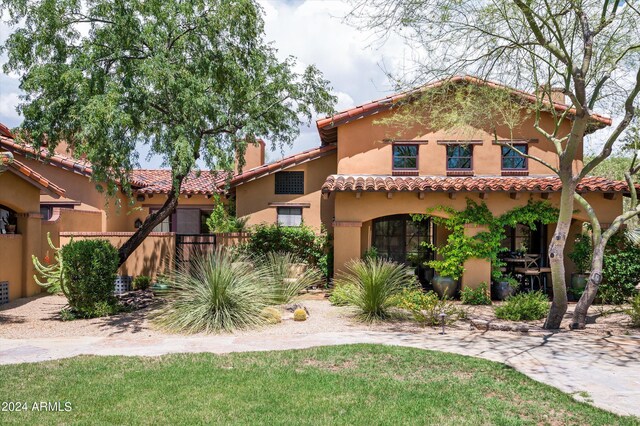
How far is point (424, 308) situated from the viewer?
10.5 meters

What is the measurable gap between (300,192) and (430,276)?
5.40m

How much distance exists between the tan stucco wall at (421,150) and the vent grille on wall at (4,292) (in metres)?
9.92

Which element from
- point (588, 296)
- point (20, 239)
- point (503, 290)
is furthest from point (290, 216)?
point (588, 296)

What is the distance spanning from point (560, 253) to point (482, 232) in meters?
4.55

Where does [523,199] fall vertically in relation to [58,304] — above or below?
above

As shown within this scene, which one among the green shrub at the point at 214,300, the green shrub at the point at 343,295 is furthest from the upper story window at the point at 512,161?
the green shrub at the point at 214,300

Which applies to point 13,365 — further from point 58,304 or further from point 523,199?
point 523,199

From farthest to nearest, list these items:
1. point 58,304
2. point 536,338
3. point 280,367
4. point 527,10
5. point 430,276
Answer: point 430,276 < point 58,304 < point 536,338 < point 527,10 < point 280,367

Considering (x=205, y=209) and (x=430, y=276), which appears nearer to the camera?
(x=430, y=276)

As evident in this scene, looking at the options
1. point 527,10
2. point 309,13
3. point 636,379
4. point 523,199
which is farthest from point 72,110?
point 523,199

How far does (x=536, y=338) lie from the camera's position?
9.04 meters

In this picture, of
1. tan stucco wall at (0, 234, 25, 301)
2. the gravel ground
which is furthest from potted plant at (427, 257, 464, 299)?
tan stucco wall at (0, 234, 25, 301)

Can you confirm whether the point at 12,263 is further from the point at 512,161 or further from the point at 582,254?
the point at 582,254

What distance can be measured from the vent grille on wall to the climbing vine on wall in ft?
38.5
